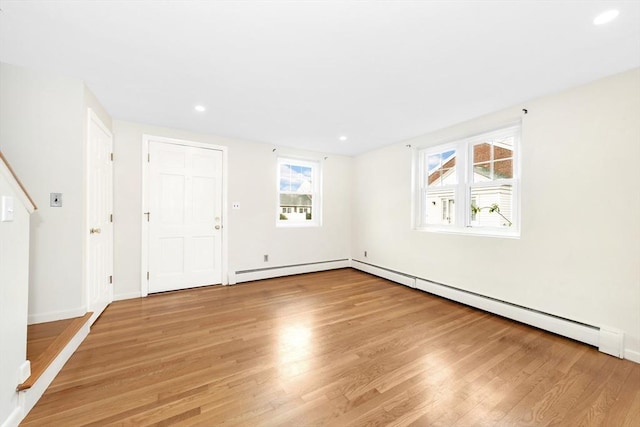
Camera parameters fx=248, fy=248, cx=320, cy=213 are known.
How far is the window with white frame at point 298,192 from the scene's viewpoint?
4816 mm

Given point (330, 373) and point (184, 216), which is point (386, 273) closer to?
point (330, 373)

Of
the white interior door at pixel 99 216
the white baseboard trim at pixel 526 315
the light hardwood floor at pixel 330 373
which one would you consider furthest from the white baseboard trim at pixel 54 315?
the white baseboard trim at pixel 526 315

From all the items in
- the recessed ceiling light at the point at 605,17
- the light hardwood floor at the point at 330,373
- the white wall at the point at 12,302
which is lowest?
the light hardwood floor at the point at 330,373

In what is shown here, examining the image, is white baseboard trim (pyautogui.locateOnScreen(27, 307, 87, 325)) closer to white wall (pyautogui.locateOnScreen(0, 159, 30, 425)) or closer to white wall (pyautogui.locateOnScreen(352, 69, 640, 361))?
white wall (pyautogui.locateOnScreen(0, 159, 30, 425))

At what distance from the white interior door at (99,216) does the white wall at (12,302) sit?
43.5 inches

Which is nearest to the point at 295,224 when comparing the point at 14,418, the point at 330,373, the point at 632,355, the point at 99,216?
the point at 99,216

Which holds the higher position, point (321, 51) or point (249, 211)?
point (321, 51)

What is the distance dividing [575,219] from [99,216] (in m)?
5.03

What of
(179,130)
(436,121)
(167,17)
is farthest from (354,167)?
(167,17)

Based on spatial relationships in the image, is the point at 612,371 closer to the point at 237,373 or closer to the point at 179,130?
the point at 237,373

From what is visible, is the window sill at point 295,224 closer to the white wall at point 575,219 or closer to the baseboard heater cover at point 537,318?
the baseboard heater cover at point 537,318

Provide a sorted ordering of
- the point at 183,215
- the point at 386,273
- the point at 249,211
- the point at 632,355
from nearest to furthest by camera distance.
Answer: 1. the point at 632,355
2. the point at 183,215
3. the point at 249,211
4. the point at 386,273

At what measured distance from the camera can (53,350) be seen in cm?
182

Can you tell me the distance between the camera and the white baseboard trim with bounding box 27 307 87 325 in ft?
7.27
